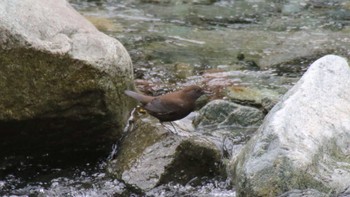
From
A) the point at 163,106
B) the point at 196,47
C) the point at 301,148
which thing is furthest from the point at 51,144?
the point at 196,47

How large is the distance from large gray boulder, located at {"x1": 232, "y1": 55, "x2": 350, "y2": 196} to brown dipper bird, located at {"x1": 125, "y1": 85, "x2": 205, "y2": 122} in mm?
900

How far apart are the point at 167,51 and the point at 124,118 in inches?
128

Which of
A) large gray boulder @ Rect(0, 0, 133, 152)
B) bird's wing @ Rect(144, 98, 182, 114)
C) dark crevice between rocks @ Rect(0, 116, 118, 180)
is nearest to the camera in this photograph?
large gray boulder @ Rect(0, 0, 133, 152)

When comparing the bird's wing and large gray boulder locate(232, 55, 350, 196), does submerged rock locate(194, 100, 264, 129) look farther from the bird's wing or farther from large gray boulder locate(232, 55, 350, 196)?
large gray boulder locate(232, 55, 350, 196)

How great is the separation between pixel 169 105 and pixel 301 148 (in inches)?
59.9

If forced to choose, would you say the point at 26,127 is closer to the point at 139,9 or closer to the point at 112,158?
the point at 112,158

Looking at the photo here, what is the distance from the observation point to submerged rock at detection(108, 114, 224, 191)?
471 cm

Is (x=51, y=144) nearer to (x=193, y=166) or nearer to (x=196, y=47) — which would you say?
(x=193, y=166)

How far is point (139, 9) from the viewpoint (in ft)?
35.4

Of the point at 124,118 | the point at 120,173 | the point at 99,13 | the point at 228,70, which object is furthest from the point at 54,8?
the point at 99,13

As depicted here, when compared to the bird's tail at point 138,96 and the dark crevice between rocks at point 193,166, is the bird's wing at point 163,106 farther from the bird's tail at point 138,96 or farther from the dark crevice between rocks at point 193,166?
Result: the dark crevice between rocks at point 193,166

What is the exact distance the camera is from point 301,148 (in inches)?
152

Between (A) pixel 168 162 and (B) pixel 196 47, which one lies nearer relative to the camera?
(A) pixel 168 162

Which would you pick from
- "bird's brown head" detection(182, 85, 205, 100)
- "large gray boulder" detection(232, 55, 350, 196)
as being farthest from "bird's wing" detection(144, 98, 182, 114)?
"large gray boulder" detection(232, 55, 350, 196)
